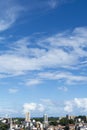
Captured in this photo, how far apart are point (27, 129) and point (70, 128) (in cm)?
1837

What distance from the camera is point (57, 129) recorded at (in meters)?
157

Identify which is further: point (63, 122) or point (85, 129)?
Answer: point (63, 122)

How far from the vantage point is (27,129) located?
166m

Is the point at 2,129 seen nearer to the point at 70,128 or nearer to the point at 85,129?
the point at 70,128

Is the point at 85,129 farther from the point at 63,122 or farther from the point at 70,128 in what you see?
the point at 63,122

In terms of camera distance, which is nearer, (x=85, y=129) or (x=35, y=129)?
(x=85, y=129)

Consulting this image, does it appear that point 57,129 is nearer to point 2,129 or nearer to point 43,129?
point 43,129

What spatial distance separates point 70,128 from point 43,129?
11.4 m

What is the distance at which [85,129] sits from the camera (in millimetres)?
139000

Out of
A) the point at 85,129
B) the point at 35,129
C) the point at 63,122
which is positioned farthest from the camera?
the point at 63,122

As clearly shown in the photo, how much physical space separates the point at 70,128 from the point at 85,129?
2041 centimetres

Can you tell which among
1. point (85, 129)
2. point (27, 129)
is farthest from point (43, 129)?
point (85, 129)

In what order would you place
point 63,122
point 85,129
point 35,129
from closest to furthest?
1. point 85,129
2. point 35,129
3. point 63,122

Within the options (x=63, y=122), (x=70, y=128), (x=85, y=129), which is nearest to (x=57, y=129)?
(x=70, y=128)
